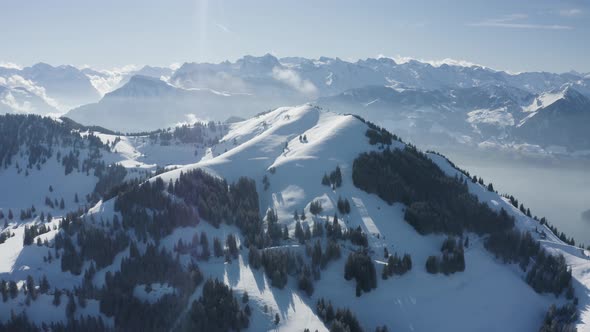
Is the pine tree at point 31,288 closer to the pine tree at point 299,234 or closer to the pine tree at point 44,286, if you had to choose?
the pine tree at point 44,286

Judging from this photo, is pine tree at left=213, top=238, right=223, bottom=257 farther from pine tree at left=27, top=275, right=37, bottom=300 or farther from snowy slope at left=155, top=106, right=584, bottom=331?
pine tree at left=27, top=275, right=37, bottom=300

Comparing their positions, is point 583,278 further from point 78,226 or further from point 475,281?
point 78,226

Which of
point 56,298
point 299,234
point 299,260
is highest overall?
point 299,234

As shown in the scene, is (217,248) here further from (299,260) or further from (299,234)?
(299,234)

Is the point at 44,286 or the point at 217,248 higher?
the point at 217,248

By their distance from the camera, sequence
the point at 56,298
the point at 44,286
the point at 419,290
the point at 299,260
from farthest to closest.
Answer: the point at 299,260, the point at 419,290, the point at 44,286, the point at 56,298

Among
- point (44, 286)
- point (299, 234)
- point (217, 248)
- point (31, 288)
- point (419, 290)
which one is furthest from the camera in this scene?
point (299, 234)

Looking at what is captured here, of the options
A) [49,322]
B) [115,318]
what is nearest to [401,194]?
[115,318]

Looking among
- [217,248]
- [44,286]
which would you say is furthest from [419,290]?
[44,286]

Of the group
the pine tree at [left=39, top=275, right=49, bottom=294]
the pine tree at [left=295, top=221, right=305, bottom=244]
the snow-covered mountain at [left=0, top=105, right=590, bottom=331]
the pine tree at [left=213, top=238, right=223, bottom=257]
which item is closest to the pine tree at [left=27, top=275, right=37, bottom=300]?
the snow-covered mountain at [left=0, top=105, right=590, bottom=331]
